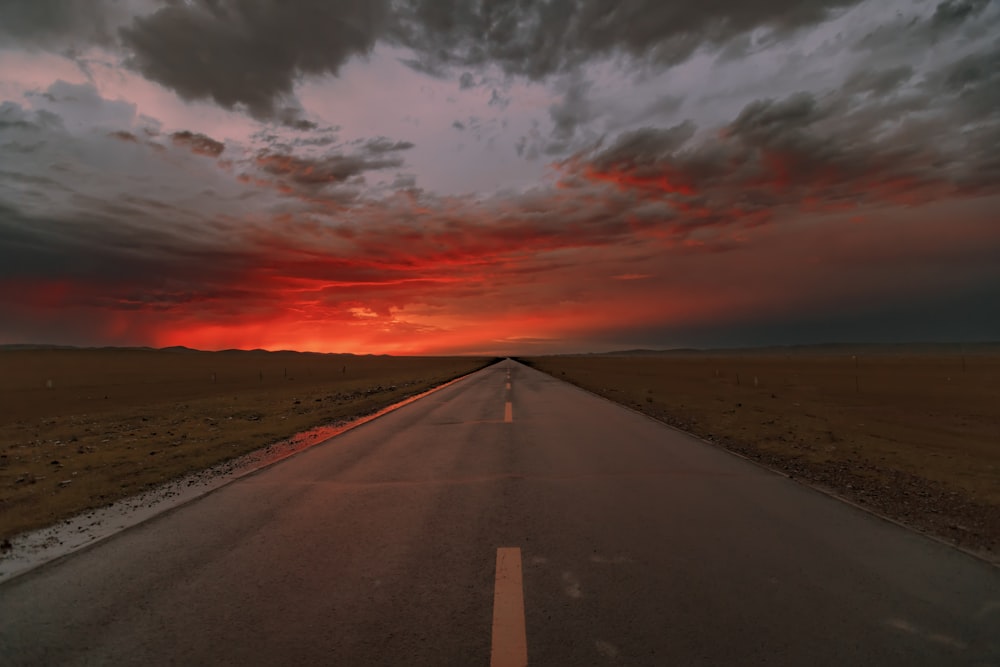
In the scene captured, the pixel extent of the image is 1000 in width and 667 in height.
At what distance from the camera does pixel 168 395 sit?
30.9 meters

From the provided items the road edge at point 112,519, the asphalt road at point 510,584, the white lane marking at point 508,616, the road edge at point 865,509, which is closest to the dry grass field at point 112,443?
the road edge at point 112,519

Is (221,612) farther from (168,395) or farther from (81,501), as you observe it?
(168,395)

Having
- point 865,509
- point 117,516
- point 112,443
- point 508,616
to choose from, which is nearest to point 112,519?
point 117,516

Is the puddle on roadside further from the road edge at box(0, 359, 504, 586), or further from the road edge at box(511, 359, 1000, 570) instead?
the road edge at box(511, 359, 1000, 570)

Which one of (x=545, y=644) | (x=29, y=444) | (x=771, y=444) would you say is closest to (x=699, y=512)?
(x=545, y=644)

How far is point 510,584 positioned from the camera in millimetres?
4000

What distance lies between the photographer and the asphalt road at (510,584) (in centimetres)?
316

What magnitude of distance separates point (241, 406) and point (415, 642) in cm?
2177

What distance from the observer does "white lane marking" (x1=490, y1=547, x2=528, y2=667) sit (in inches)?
118

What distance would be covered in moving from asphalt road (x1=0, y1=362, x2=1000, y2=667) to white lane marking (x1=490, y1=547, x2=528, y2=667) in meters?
0.02

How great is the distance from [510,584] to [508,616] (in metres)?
0.53

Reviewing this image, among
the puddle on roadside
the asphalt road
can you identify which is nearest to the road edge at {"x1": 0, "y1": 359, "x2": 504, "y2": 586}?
the puddle on roadside

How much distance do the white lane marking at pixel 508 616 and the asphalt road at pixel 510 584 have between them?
0.06 feet

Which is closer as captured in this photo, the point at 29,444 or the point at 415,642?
the point at 415,642
